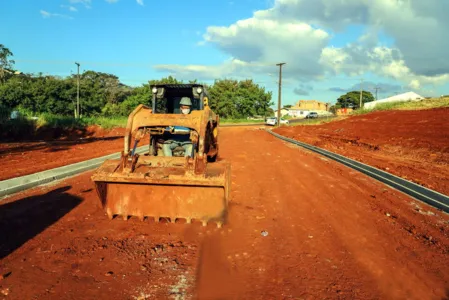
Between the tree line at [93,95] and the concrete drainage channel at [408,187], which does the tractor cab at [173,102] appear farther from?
the tree line at [93,95]

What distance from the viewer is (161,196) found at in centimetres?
550

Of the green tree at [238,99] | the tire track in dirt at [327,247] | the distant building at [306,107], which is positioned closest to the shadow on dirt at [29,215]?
the tire track in dirt at [327,247]

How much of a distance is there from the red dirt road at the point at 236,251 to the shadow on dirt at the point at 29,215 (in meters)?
0.02

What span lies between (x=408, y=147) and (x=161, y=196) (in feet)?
51.9

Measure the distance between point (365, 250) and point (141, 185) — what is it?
3.71 m

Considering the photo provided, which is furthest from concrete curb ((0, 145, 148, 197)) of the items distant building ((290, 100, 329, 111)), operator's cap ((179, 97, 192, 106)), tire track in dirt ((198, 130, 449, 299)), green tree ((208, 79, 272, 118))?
distant building ((290, 100, 329, 111))

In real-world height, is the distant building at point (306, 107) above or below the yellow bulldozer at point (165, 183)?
above

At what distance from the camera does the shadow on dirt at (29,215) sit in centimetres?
482

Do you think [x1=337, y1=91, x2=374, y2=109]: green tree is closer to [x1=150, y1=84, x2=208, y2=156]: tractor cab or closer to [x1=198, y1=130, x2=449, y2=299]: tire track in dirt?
[x1=198, y1=130, x2=449, y2=299]: tire track in dirt

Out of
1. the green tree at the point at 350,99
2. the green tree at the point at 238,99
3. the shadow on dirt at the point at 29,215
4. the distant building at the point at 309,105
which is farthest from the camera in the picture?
the distant building at the point at 309,105

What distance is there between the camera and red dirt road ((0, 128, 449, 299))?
3.69 meters

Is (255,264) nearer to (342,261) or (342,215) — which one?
(342,261)

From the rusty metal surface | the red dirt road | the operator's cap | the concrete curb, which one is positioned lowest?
the red dirt road

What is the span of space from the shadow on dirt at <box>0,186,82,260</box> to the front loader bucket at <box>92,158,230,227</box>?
3.78ft
